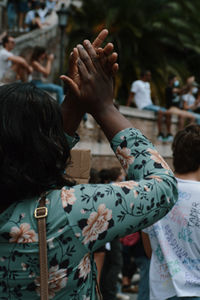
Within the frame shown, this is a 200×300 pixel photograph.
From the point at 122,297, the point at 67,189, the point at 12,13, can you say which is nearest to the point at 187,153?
the point at 67,189

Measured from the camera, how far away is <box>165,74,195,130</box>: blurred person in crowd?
42.3ft

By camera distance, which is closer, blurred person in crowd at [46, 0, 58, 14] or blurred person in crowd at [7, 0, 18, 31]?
blurred person in crowd at [7, 0, 18, 31]

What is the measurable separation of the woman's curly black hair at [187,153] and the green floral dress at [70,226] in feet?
4.44

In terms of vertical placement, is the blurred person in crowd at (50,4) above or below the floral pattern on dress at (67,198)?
below

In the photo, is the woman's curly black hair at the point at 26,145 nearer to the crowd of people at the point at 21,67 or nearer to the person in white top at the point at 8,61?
the crowd of people at the point at 21,67

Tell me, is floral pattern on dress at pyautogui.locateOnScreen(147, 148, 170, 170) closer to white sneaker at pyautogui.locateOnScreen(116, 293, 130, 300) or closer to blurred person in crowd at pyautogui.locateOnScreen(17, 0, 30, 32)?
white sneaker at pyautogui.locateOnScreen(116, 293, 130, 300)

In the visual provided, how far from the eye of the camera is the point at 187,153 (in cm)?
297

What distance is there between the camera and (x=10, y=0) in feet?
45.5

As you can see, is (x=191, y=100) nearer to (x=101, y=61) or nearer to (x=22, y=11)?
(x=22, y=11)

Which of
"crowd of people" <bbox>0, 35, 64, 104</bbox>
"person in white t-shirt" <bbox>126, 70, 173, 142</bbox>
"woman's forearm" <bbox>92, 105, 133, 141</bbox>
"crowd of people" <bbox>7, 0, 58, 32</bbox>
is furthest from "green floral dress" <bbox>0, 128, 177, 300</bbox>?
"crowd of people" <bbox>7, 0, 58, 32</bbox>

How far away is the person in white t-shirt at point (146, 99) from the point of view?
12430 mm

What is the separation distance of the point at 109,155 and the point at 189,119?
10.2 ft

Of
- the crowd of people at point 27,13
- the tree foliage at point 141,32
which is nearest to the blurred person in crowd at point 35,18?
the crowd of people at point 27,13

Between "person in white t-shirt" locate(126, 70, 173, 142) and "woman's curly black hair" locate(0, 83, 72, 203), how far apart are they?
428 inches
